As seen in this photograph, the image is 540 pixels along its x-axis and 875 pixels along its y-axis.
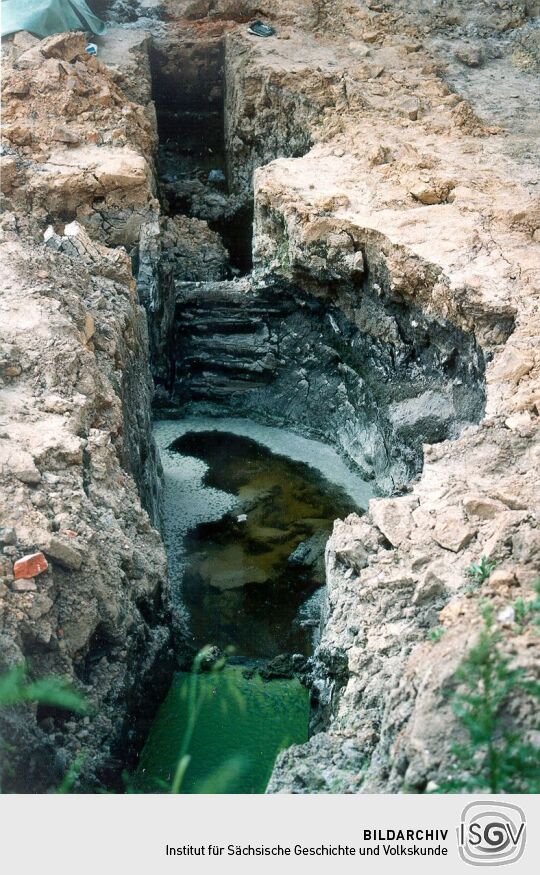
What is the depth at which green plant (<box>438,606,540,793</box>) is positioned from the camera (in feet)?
9.98

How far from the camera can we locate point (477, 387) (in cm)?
702

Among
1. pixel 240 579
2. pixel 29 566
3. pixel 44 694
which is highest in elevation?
pixel 29 566

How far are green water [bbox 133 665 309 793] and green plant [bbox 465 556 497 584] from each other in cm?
147

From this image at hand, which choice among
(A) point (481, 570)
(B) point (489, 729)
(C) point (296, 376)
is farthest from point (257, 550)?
(B) point (489, 729)

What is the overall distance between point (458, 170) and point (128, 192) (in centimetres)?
297

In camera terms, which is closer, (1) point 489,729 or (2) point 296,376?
(1) point 489,729

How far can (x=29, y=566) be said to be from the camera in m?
4.47

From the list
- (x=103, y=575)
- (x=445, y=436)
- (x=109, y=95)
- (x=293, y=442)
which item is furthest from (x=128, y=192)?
(x=103, y=575)

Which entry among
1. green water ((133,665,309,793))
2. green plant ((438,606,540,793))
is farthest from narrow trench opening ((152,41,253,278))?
green plant ((438,606,540,793))
